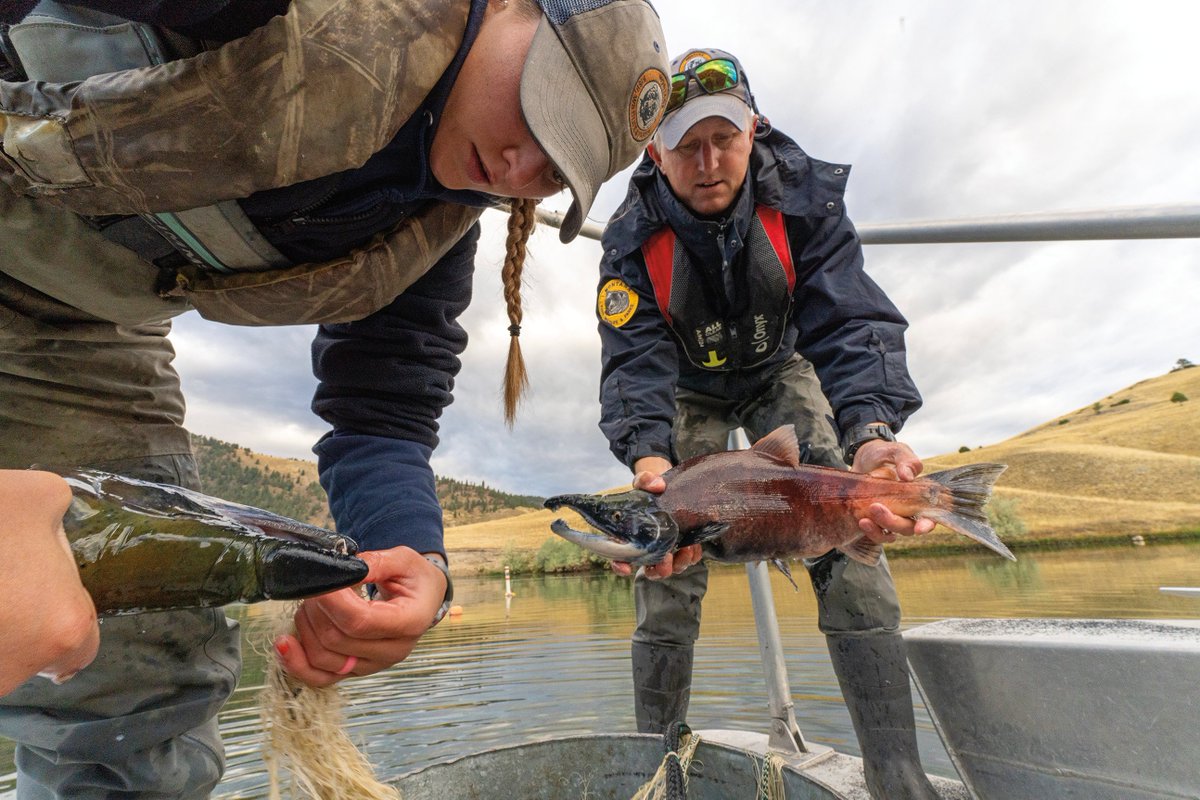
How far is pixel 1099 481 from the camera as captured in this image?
42.7 m

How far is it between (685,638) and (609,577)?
3087 cm

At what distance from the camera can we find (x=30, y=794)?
1.62 meters

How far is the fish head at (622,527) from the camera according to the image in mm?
2150

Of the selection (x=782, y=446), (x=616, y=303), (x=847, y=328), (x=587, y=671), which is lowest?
(x=587, y=671)

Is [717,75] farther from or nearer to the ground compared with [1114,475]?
nearer to the ground

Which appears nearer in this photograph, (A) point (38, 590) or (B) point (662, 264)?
(A) point (38, 590)

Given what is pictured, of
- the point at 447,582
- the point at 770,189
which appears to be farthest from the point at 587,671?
the point at 447,582

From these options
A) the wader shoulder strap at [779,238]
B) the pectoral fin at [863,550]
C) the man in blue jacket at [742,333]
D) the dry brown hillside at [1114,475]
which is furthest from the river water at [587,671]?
the dry brown hillside at [1114,475]

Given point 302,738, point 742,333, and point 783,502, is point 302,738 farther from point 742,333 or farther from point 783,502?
point 742,333

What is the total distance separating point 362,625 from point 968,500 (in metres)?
2.23

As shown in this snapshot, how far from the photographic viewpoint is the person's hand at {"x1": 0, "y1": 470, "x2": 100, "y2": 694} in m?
0.57

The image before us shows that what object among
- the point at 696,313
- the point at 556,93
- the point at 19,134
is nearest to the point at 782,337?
the point at 696,313

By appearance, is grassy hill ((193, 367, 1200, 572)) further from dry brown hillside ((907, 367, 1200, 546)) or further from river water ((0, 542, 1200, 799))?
river water ((0, 542, 1200, 799))

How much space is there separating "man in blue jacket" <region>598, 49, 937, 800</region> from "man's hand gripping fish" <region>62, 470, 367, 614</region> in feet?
6.75
